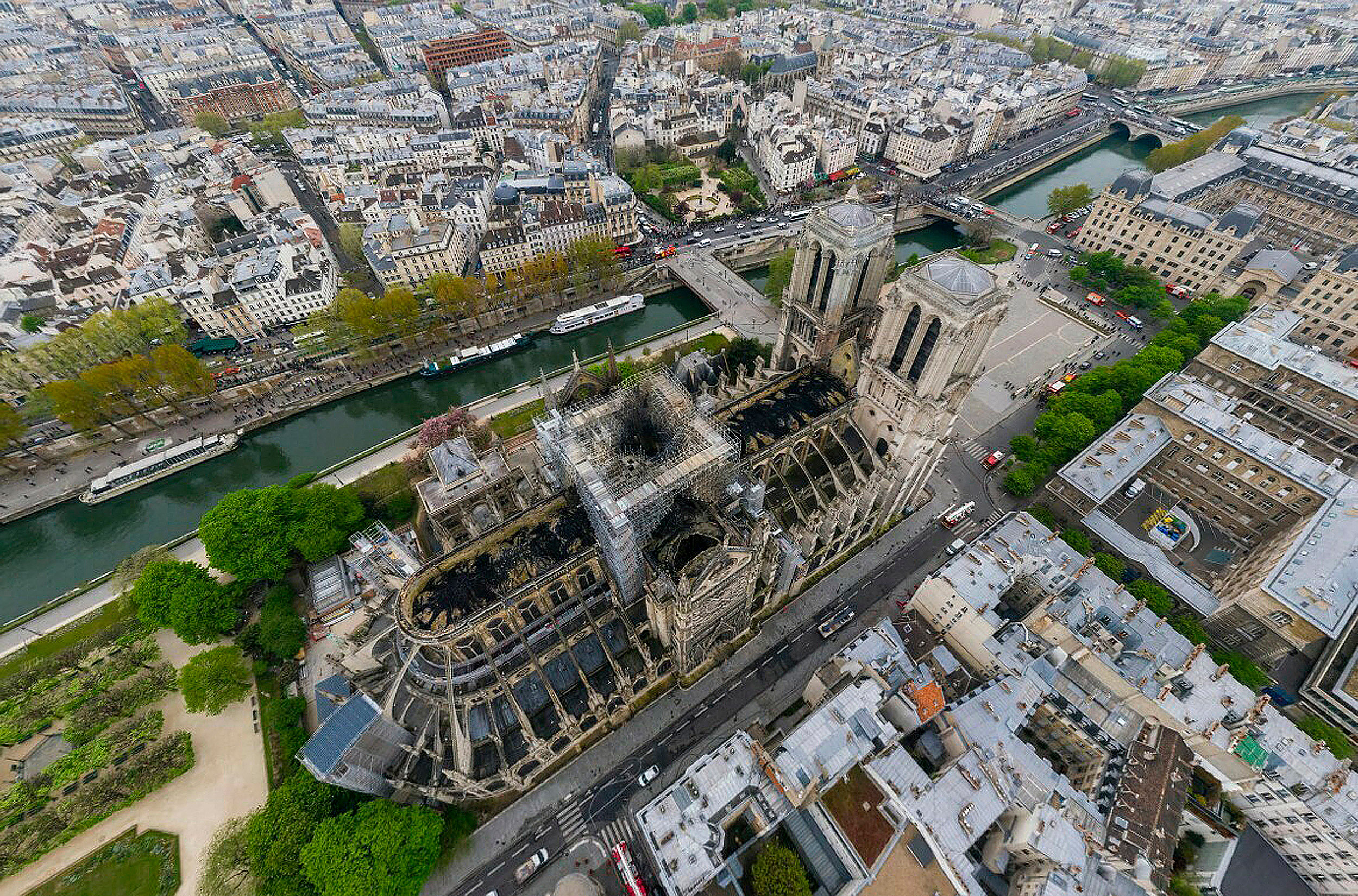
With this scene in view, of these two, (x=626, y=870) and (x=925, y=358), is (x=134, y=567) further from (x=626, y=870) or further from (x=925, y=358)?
(x=925, y=358)

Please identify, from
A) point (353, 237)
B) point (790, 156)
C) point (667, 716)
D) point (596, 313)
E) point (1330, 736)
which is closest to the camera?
point (1330, 736)

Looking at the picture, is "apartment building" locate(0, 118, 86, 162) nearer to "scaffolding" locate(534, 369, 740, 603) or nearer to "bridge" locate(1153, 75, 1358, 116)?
"scaffolding" locate(534, 369, 740, 603)

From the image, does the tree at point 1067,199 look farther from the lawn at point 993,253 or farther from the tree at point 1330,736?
the tree at point 1330,736

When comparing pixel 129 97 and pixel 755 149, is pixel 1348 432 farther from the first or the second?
pixel 129 97

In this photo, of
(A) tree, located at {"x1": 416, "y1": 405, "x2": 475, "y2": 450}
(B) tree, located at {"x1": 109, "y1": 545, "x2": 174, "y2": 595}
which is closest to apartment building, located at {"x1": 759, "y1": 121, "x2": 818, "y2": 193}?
(A) tree, located at {"x1": 416, "y1": 405, "x2": 475, "y2": 450}

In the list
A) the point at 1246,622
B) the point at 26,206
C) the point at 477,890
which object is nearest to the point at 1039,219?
the point at 1246,622

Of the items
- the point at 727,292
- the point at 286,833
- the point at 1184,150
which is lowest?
the point at 286,833

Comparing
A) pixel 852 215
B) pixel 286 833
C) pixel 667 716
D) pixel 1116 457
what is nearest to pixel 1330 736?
pixel 1116 457
